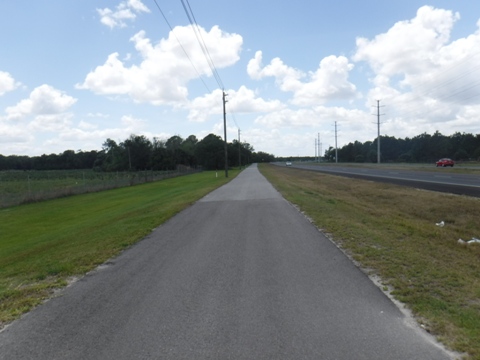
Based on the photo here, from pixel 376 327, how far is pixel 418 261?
3.39 m

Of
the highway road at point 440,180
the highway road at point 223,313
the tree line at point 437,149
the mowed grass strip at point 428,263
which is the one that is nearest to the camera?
the highway road at point 223,313

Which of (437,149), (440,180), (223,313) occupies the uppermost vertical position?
(437,149)

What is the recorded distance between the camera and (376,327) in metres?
4.70

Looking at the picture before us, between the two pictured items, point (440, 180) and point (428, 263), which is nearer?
point (428, 263)

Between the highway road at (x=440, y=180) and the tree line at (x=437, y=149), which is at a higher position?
the tree line at (x=437, y=149)

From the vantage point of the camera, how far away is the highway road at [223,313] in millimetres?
4227

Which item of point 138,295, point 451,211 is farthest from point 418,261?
point 451,211

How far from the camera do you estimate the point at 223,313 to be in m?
5.20

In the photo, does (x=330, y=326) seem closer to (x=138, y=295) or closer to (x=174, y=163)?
(x=138, y=295)

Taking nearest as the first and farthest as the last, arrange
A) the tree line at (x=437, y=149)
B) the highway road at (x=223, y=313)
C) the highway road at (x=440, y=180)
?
1. the highway road at (x=223, y=313)
2. the highway road at (x=440, y=180)
3. the tree line at (x=437, y=149)

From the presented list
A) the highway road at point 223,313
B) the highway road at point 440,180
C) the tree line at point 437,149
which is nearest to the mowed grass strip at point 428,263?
the highway road at point 223,313

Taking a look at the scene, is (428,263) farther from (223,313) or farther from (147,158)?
(147,158)

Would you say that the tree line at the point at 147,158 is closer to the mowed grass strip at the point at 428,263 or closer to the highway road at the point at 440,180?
the highway road at the point at 440,180

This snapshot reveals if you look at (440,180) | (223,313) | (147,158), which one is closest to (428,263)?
(223,313)
